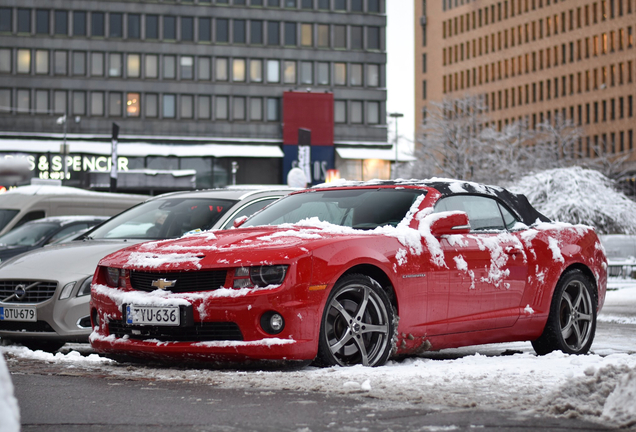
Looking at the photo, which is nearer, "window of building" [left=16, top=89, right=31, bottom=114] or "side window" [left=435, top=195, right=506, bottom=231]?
"side window" [left=435, top=195, right=506, bottom=231]

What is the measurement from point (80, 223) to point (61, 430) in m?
10.2

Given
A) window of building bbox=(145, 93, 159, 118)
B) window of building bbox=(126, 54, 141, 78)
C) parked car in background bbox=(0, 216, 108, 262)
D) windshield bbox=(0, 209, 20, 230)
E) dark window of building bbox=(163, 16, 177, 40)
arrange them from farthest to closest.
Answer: dark window of building bbox=(163, 16, 177, 40) → window of building bbox=(145, 93, 159, 118) → window of building bbox=(126, 54, 141, 78) → windshield bbox=(0, 209, 20, 230) → parked car in background bbox=(0, 216, 108, 262)

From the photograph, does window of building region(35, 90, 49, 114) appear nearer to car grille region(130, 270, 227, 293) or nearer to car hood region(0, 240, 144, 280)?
car hood region(0, 240, 144, 280)

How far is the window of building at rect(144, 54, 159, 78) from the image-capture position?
75812mm

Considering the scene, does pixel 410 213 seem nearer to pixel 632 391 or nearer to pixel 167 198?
pixel 632 391

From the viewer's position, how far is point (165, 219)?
10.4m

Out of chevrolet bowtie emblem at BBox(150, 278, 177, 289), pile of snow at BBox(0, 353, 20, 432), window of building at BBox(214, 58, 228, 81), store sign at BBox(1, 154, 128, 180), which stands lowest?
pile of snow at BBox(0, 353, 20, 432)

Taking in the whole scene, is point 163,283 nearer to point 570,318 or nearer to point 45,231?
point 570,318

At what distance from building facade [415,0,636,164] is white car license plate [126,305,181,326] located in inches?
3423

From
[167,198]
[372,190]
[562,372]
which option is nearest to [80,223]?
[167,198]

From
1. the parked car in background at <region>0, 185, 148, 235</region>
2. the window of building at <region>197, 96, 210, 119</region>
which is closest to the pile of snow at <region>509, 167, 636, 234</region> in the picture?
the parked car in background at <region>0, 185, 148, 235</region>

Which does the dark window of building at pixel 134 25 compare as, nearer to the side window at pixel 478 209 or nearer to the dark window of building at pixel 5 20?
the dark window of building at pixel 5 20

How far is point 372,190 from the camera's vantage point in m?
8.33

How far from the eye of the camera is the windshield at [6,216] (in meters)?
18.1
